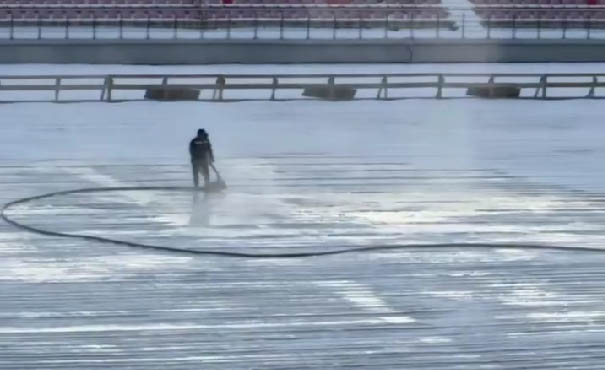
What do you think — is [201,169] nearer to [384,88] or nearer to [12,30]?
[384,88]

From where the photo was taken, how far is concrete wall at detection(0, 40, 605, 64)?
45.9 m

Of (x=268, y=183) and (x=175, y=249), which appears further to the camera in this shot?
(x=268, y=183)

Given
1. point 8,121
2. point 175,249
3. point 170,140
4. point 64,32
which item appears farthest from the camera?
point 64,32

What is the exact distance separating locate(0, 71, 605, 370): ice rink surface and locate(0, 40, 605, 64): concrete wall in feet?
55.7

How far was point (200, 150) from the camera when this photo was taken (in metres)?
18.7

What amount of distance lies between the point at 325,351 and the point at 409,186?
9.85m

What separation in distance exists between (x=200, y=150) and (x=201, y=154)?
0.25 meters

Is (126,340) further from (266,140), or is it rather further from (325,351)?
(266,140)

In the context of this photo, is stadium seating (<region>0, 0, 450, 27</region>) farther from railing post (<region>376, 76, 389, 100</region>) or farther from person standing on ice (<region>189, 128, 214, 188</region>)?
person standing on ice (<region>189, 128, 214, 188</region>)

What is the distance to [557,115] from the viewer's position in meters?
32.7

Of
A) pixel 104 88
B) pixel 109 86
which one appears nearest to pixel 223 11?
pixel 104 88

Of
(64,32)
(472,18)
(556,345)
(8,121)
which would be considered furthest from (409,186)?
(472,18)

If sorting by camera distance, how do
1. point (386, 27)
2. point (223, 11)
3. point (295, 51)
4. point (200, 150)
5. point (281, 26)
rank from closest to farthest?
point (200, 150) < point (295, 51) < point (281, 26) < point (386, 27) < point (223, 11)

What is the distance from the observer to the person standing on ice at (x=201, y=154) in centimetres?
1873
